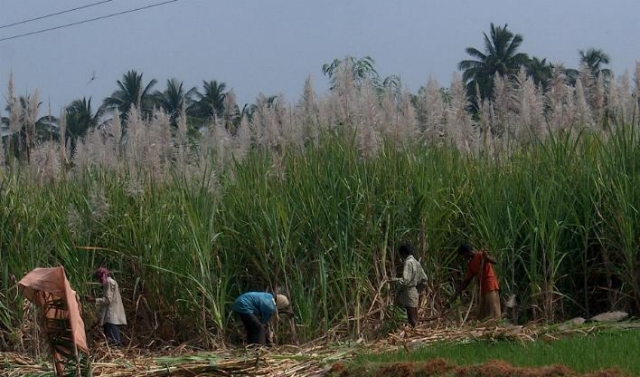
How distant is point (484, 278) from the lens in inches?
487

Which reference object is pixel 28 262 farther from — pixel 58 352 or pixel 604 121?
pixel 604 121

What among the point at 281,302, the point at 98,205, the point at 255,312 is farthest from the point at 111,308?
the point at 281,302

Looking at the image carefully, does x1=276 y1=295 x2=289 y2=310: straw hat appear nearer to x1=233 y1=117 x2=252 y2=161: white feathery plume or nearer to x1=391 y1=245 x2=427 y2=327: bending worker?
x1=391 y1=245 x2=427 y2=327: bending worker

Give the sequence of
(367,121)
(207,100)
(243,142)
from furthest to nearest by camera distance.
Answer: (207,100)
(243,142)
(367,121)

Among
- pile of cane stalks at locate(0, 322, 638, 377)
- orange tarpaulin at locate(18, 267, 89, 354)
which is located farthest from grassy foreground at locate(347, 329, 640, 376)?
orange tarpaulin at locate(18, 267, 89, 354)

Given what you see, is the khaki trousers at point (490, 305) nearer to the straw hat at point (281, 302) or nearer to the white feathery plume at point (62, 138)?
the straw hat at point (281, 302)

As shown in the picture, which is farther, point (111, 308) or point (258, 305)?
point (111, 308)

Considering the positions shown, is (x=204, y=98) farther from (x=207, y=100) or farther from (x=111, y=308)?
(x=111, y=308)

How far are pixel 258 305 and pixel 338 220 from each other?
1.50 meters

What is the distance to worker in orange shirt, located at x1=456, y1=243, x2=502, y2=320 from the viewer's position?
1231 cm

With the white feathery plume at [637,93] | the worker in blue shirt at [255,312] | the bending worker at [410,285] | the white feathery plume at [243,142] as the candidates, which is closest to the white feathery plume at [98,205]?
the white feathery plume at [243,142]

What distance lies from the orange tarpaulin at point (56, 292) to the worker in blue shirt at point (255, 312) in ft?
7.61

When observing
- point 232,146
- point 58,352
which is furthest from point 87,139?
point 58,352

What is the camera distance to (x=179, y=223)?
13.0 meters
